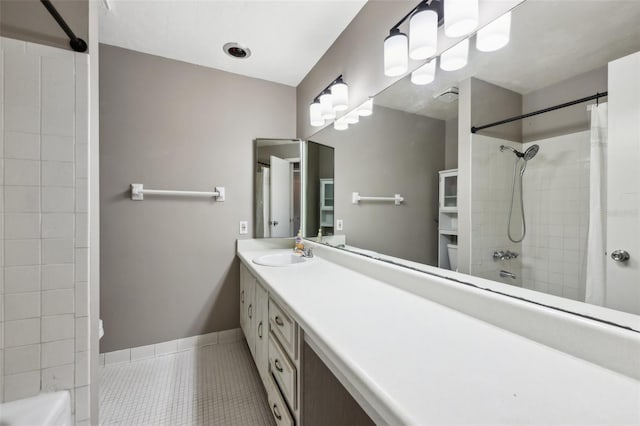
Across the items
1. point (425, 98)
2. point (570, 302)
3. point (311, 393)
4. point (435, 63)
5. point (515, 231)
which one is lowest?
point (311, 393)

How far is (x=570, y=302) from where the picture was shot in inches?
26.5

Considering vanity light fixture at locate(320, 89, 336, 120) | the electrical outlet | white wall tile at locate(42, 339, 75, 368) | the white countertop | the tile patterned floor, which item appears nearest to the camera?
the white countertop

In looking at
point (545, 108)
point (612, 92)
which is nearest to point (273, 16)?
point (545, 108)

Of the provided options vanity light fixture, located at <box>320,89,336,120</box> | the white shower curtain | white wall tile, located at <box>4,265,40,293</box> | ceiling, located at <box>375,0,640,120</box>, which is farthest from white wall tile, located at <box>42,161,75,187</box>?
the white shower curtain

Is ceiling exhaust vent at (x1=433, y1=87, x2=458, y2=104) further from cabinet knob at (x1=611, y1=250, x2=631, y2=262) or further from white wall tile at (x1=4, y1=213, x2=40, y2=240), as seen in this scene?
white wall tile at (x1=4, y1=213, x2=40, y2=240)

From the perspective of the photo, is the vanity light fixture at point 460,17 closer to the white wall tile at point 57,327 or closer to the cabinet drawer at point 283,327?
the cabinet drawer at point 283,327

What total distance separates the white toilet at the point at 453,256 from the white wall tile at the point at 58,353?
150cm

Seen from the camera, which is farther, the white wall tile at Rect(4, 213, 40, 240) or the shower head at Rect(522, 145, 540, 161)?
the white wall tile at Rect(4, 213, 40, 240)

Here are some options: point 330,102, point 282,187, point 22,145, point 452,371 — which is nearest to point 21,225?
point 22,145

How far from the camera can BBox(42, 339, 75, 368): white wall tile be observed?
3.24 feet

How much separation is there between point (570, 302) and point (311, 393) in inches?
32.4

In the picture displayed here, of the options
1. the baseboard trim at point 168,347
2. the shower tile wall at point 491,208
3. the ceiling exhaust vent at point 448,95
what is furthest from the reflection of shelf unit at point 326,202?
the baseboard trim at point 168,347

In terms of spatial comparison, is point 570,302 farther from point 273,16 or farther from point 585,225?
point 273,16

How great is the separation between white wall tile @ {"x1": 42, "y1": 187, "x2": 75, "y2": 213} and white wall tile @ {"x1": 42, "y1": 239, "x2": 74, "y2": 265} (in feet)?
0.39
